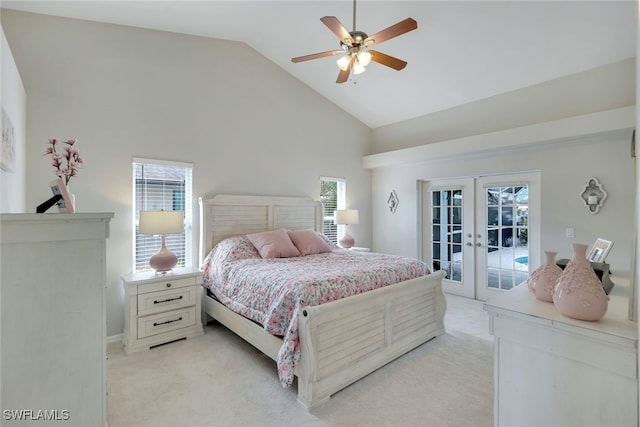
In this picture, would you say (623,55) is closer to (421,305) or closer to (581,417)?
(421,305)

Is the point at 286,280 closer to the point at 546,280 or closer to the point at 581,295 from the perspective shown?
the point at 546,280

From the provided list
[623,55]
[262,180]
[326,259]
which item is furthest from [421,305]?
[623,55]

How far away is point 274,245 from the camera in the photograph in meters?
3.63

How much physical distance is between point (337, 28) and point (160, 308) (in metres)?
3.08

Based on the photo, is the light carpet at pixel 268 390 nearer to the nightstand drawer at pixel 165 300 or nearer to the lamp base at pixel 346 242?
the nightstand drawer at pixel 165 300

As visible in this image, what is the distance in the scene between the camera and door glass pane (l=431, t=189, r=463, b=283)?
4859mm

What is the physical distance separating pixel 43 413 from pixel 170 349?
73.5 inches

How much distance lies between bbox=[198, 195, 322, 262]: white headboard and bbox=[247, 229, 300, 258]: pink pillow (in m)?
0.34

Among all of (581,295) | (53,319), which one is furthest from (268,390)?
(581,295)

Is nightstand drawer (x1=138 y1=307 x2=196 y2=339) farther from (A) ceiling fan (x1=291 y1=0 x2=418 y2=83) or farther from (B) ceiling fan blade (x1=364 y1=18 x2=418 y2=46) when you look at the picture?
(B) ceiling fan blade (x1=364 y1=18 x2=418 y2=46)

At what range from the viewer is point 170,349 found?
302cm

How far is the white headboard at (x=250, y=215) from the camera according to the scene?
3.78 metres

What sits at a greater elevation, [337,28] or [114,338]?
[337,28]

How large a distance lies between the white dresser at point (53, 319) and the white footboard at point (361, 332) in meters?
1.20
